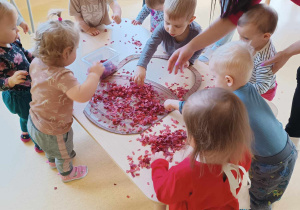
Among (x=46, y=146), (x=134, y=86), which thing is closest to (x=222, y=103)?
(x=134, y=86)

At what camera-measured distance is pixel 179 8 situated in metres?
1.43

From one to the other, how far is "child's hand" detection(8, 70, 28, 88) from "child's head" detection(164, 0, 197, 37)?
31.9 inches

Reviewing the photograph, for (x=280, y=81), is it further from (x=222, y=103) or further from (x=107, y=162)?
(x=222, y=103)

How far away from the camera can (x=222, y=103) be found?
854 millimetres

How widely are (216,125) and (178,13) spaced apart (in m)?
0.81

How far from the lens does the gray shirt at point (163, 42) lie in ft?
5.22


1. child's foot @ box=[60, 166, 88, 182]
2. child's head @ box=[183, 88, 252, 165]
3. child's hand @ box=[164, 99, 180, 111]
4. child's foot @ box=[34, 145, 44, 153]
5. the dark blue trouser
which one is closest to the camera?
child's head @ box=[183, 88, 252, 165]

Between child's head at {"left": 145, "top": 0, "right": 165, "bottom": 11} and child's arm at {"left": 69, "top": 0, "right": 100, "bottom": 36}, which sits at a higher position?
child's head at {"left": 145, "top": 0, "right": 165, "bottom": 11}

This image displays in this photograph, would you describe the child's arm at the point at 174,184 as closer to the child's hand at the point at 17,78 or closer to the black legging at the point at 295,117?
the child's hand at the point at 17,78

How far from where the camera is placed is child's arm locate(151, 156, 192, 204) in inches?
37.1

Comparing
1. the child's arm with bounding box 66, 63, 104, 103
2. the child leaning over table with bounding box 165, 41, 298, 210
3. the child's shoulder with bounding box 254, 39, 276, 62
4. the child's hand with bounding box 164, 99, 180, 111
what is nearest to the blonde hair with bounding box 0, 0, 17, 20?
the child's arm with bounding box 66, 63, 104, 103

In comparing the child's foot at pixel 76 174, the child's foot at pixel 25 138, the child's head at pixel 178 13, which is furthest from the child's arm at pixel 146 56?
the child's foot at pixel 25 138

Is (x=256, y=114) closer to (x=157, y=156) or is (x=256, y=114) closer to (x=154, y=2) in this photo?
(x=157, y=156)

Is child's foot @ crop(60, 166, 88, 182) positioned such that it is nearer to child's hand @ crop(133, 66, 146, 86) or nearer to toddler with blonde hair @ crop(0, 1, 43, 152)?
toddler with blonde hair @ crop(0, 1, 43, 152)
